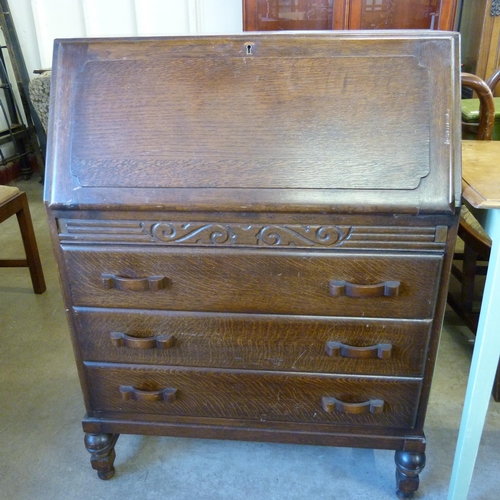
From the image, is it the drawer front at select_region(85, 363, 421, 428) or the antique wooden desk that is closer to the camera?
the antique wooden desk

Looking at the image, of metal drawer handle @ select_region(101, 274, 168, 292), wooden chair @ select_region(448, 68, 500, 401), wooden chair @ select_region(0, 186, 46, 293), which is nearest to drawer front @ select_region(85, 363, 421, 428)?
metal drawer handle @ select_region(101, 274, 168, 292)

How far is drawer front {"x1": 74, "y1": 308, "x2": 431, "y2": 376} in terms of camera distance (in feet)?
3.76

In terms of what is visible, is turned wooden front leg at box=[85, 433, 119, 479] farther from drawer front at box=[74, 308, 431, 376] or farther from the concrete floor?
drawer front at box=[74, 308, 431, 376]

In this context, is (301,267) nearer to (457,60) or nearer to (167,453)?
(457,60)

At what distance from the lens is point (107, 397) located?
1.31 meters

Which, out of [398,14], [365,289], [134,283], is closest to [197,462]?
[134,283]

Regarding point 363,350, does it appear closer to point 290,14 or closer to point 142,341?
point 142,341

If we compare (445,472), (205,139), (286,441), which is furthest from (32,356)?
(445,472)

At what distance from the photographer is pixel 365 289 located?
107 cm

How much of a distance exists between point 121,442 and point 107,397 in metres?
0.33

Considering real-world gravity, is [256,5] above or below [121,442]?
above

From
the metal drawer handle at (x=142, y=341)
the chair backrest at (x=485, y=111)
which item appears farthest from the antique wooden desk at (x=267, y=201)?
the chair backrest at (x=485, y=111)

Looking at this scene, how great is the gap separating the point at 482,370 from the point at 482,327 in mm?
109

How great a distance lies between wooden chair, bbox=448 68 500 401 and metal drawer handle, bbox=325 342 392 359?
20.6 inches
